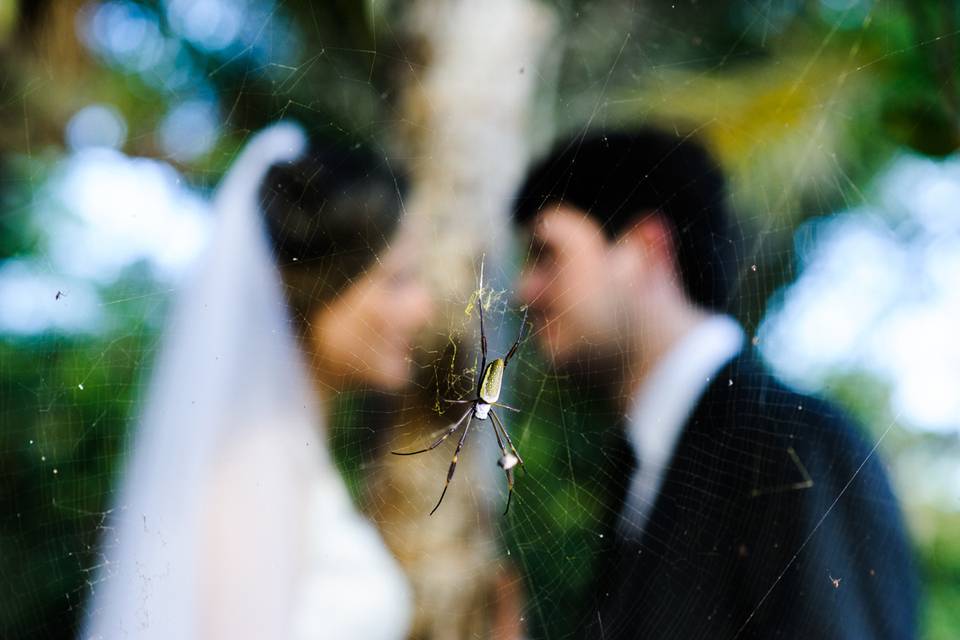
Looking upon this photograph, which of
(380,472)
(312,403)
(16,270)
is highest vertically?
(16,270)

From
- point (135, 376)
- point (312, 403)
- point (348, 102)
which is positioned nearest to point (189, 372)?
point (135, 376)

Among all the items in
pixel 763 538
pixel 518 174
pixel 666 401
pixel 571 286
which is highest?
pixel 518 174

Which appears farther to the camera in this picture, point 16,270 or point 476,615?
point 476,615

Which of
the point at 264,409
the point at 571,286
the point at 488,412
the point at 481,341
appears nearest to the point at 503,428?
the point at 488,412

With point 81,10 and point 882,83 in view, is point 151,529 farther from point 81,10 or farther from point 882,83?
point 882,83

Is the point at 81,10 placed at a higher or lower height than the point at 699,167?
higher

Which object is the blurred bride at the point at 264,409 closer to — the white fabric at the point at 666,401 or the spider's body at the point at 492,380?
the spider's body at the point at 492,380

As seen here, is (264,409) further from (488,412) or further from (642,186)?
(642,186)
